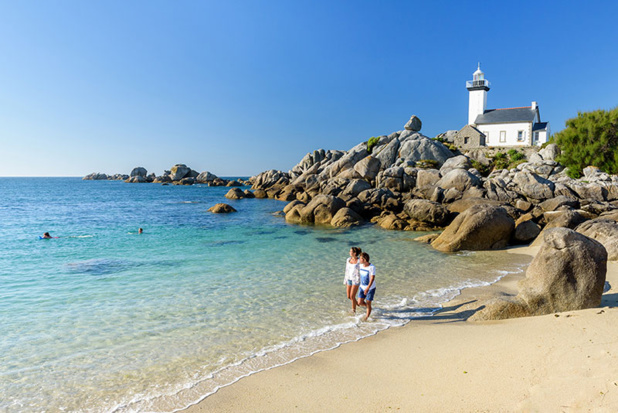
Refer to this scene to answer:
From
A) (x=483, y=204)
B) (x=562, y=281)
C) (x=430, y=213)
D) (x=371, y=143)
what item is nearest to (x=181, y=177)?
(x=371, y=143)

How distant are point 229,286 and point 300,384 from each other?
6518mm

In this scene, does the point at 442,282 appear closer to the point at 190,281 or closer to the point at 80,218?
the point at 190,281

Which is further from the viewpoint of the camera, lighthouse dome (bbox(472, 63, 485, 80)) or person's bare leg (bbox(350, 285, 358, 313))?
lighthouse dome (bbox(472, 63, 485, 80))

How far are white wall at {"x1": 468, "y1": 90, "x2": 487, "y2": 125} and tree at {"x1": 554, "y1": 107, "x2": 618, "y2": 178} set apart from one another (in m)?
23.3

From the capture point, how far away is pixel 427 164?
4453 centimetres

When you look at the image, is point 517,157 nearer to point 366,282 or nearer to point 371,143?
point 371,143

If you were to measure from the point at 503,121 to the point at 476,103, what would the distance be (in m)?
6.98

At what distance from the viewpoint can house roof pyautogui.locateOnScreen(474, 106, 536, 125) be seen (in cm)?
5587

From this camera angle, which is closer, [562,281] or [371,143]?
[562,281]

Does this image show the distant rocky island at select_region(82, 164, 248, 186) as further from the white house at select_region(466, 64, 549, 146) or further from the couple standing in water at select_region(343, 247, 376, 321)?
the couple standing in water at select_region(343, 247, 376, 321)

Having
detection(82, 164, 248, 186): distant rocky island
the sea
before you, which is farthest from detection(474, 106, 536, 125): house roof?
detection(82, 164, 248, 186): distant rocky island

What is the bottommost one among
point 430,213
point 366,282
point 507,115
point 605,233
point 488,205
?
point 366,282

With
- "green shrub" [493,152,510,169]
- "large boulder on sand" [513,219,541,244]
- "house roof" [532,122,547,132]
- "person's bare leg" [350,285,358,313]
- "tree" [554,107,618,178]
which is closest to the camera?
"person's bare leg" [350,285,358,313]

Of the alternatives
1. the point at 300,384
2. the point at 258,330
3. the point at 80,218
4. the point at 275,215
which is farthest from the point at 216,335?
the point at 80,218
